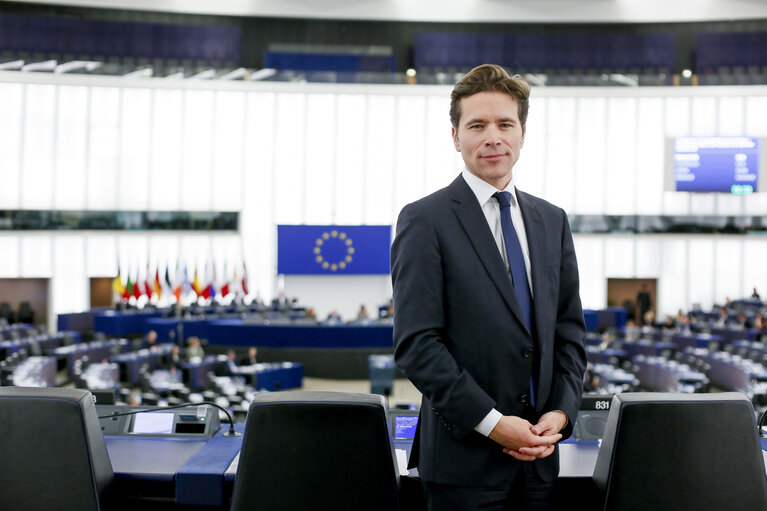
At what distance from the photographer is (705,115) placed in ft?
65.4

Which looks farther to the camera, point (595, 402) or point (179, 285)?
point (179, 285)

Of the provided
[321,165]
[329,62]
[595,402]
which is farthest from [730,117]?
[595,402]

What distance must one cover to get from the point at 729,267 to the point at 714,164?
15.6 ft

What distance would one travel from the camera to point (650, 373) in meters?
10.5

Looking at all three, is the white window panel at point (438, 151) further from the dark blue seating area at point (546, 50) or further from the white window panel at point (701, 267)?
the white window panel at point (701, 267)

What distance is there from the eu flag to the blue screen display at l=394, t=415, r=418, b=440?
15.4m

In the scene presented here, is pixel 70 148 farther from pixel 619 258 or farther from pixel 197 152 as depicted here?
pixel 619 258

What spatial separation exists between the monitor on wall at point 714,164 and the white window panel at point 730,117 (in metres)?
2.98

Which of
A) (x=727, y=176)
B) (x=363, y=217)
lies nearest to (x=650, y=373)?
(x=727, y=176)

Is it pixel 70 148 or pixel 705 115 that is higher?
pixel 705 115

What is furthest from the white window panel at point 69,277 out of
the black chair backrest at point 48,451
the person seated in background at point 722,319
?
the black chair backrest at point 48,451

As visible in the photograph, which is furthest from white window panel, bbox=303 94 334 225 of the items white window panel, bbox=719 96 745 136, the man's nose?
the man's nose

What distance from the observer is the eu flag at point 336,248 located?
1786 cm

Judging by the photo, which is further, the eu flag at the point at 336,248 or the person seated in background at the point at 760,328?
the eu flag at the point at 336,248
